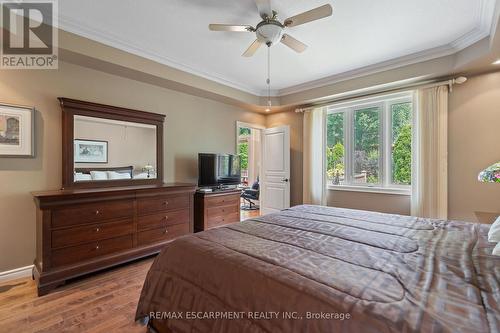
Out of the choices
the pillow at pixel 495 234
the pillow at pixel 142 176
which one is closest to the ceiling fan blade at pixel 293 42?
the pillow at pixel 495 234

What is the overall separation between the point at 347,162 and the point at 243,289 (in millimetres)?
3832

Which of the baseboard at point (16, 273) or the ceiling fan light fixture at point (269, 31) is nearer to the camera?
the ceiling fan light fixture at point (269, 31)

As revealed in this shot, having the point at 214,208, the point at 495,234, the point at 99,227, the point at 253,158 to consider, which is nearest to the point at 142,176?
the point at 99,227

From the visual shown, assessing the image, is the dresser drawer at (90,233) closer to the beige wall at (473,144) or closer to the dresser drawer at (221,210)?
the dresser drawer at (221,210)

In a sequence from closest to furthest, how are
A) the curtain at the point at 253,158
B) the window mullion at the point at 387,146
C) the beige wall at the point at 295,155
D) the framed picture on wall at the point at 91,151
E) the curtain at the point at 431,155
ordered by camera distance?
the framed picture on wall at the point at 91,151, the curtain at the point at 431,155, the window mullion at the point at 387,146, the beige wall at the point at 295,155, the curtain at the point at 253,158

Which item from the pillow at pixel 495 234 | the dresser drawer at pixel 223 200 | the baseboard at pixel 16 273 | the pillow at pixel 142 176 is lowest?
the baseboard at pixel 16 273

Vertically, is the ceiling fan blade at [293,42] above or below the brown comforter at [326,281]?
above

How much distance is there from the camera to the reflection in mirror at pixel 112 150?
291 cm

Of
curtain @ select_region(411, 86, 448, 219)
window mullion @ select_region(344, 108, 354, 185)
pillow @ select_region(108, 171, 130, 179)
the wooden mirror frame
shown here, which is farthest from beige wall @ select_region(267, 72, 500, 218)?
pillow @ select_region(108, 171, 130, 179)

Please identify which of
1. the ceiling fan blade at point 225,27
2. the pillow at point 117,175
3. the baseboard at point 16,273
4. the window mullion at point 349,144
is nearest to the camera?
the ceiling fan blade at point 225,27

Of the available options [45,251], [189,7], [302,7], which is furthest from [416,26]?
[45,251]

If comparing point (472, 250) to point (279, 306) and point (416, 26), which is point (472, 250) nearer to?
point (279, 306)

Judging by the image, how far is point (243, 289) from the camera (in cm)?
111

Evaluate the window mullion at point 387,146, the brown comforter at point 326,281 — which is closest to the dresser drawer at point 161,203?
the brown comforter at point 326,281
